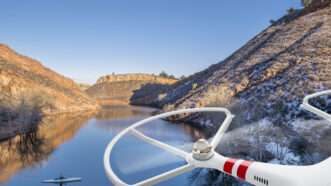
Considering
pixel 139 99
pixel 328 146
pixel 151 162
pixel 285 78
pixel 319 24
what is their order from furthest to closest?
pixel 139 99 → pixel 319 24 → pixel 285 78 → pixel 328 146 → pixel 151 162

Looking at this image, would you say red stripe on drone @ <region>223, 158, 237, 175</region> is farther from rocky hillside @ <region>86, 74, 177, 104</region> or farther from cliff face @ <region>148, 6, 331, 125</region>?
rocky hillside @ <region>86, 74, 177, 104</region>

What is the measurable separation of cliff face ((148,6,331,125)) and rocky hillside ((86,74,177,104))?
1871 inches

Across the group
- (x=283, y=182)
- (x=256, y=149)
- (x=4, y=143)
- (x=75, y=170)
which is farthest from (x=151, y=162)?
(x=4, y=143)

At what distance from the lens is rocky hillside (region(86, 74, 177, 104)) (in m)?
77.1

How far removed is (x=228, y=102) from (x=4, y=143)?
1888 centimetres

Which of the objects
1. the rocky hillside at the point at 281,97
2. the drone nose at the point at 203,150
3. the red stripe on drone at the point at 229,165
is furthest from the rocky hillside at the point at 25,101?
the red stripe on drone at the point at 229,165

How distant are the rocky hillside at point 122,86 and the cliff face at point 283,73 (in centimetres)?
4752

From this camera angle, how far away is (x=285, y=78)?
18000 millimetres

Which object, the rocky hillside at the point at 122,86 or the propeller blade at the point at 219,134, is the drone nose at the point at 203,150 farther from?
the rocky hillside at the point at 122,86

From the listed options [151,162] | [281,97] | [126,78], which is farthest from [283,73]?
[126,78]

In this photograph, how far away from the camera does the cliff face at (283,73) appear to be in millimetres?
15133

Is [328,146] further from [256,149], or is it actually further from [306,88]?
[306,88]

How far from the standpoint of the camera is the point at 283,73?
19.0m

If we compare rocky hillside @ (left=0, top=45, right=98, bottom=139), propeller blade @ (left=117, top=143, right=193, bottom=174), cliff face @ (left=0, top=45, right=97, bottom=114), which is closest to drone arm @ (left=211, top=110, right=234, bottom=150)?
propeller blade @ (left=117, top=143, right=193, bottom=174)
